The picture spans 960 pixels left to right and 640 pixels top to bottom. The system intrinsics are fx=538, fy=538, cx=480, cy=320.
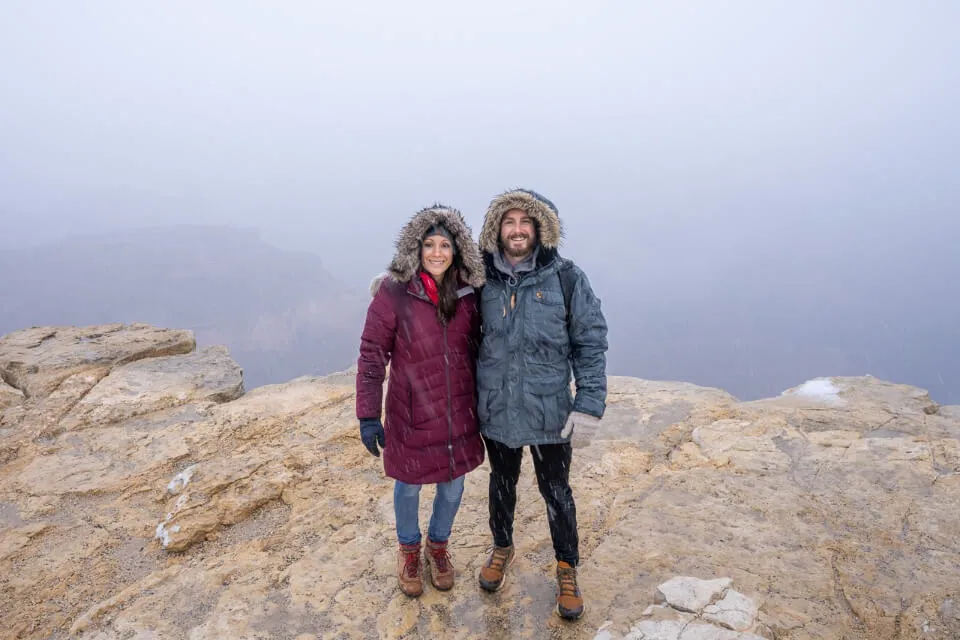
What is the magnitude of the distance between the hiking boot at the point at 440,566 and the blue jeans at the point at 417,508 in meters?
0.06

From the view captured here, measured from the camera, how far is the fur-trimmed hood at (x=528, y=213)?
10.5 ft

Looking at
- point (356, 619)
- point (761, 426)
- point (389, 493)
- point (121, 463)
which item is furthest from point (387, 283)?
point (761, 426)

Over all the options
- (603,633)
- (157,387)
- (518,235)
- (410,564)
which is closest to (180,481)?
(157,387)

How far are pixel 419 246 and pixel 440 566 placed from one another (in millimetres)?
2185

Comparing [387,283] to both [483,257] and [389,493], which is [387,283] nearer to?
[483,257]

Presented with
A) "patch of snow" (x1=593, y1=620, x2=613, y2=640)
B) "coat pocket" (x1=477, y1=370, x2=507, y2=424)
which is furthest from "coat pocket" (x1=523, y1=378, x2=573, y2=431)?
"patch of snow" (x1=593, y1=620, x2=613, y2=640)

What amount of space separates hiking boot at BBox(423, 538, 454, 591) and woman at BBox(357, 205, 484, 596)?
588mm

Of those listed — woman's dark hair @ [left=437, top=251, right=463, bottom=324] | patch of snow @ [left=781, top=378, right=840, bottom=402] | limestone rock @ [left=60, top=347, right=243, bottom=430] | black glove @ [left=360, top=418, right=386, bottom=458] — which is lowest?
patch of snow @ [left=781, top=378, right=840, bottom=402]

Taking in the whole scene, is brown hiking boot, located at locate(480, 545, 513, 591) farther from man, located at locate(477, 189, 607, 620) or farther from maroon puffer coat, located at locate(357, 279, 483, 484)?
maroon puffer coat, located at locate(357, 279, 483, 484)

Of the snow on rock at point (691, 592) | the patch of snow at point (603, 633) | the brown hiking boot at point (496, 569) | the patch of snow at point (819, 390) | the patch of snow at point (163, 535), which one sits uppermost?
the brown hiking boot at point (496, 569)

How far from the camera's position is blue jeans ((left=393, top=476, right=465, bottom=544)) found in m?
3.46

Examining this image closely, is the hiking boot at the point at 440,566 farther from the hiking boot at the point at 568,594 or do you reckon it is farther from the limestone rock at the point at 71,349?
the limestone rock at the point at 71,349

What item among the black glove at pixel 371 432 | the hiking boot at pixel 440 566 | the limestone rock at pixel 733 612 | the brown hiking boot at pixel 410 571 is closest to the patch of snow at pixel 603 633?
the limestone rock at pixel 733 612

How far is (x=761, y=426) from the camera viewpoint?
6.03m
